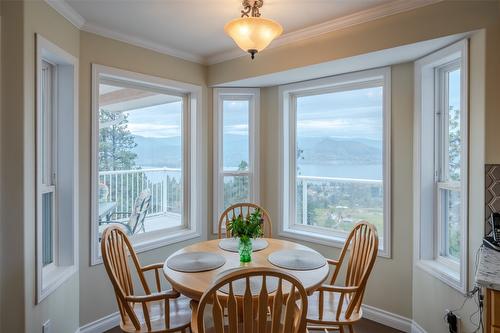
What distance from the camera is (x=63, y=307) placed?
7.38 ft

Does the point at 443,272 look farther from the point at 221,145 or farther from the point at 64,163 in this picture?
the point at 64,163

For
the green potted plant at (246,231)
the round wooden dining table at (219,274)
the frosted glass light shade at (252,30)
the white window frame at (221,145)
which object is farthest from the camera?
the white window frame at (221,145)

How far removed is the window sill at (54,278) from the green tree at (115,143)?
2.95 ft

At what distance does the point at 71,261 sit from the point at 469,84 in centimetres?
316

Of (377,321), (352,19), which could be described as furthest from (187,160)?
(377,321)

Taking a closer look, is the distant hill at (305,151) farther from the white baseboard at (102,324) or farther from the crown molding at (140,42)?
the white baseboard at (102,324)

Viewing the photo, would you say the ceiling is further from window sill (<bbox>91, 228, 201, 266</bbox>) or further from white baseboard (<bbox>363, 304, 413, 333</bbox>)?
white baseboard (<bbox>363, 304, 413, 333</bbox>)

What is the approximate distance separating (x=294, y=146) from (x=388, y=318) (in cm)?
192

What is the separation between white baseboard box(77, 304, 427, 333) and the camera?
2.54m

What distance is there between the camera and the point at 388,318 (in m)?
2.71

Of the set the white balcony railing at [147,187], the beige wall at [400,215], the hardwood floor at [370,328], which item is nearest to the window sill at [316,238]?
the beige wall at [400,215]

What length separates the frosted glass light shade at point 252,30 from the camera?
1785 millimetres

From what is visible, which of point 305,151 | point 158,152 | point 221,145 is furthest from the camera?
point 221,145

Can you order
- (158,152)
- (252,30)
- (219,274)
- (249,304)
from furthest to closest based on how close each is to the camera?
1. (158,152)
2. (252,30)
3. (219,274)
4. (249,304)
